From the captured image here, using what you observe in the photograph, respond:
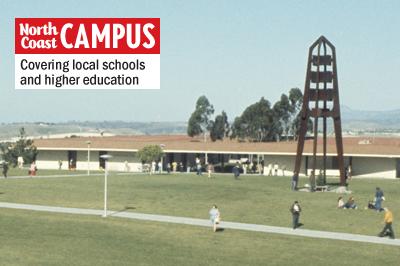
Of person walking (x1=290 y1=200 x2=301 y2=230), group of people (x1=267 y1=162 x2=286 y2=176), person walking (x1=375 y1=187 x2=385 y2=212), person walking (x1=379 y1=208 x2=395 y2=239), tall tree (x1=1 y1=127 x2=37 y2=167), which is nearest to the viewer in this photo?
person walking (x1=379 y1=208 x2=395 y2=239)

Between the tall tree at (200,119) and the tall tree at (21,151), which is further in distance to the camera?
the tall tree at (200,119)

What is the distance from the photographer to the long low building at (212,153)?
213 feet

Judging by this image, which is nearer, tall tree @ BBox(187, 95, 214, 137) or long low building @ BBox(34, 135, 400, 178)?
long low building @ BBox(34, 135, 400, 178)

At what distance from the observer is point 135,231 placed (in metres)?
30.8

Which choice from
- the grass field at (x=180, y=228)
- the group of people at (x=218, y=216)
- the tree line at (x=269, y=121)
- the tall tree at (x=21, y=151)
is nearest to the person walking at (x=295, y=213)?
the group of people at (x=218, y=216)

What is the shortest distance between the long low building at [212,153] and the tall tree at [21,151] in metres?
3.49

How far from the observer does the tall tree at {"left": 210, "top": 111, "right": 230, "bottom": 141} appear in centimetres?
12594

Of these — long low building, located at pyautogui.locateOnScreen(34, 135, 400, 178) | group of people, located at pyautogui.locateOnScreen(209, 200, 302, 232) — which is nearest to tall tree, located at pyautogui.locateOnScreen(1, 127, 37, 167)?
long low building, located at pyautogui.locateOnScreen(34, 135, 400, 178)

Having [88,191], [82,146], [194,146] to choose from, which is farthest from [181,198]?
[82,146]

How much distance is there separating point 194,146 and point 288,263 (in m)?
46.9

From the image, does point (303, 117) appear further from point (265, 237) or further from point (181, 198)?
point (265, 237)

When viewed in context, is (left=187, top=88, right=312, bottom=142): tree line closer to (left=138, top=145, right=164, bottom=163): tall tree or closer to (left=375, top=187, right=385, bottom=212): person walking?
(left=138, top=145, right=164, bottom=163): tall tree

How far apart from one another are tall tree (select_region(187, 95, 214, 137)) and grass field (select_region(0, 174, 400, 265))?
72245 millimetres

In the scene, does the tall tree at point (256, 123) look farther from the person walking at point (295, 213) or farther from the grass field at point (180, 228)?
the person walking at point (295, 213)
